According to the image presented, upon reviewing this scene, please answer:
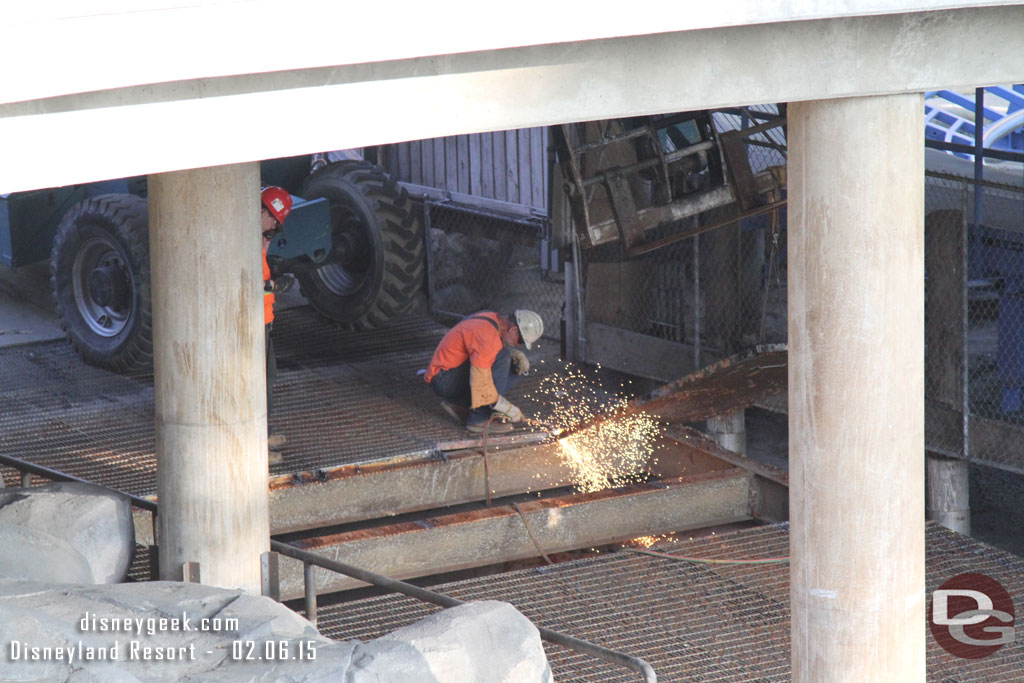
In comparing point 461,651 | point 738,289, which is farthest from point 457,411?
point 461,651

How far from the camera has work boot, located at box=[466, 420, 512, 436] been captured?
1098 cm

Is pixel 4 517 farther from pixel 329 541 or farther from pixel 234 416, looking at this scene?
pixel 329 541

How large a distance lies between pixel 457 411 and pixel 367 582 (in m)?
3.79

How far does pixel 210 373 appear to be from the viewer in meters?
7.80

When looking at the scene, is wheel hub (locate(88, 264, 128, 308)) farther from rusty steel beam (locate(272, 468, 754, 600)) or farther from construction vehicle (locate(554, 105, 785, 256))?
rusty steel beam (locate(272, 468, 754, 600))

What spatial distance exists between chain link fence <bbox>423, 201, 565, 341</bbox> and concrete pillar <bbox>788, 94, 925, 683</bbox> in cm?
721

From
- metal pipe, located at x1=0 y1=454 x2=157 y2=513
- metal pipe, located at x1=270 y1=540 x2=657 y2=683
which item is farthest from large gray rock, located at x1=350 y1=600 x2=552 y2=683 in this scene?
metal pipe, located at x1=0 y1=454 x2=157 y2=513

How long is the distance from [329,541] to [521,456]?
207 centimetres

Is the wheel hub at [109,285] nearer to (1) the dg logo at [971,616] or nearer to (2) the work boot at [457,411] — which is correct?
(2) the work boot at [457,411]

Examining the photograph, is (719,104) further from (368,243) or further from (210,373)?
(368,243)

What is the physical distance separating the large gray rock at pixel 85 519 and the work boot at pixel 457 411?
12.6 feet

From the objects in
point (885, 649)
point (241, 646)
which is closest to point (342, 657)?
point (241, 646)

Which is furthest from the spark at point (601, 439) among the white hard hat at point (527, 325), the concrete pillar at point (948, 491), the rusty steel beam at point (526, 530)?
the concrete pillar at point (948, 491)

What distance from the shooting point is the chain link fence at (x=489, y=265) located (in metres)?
14.2
